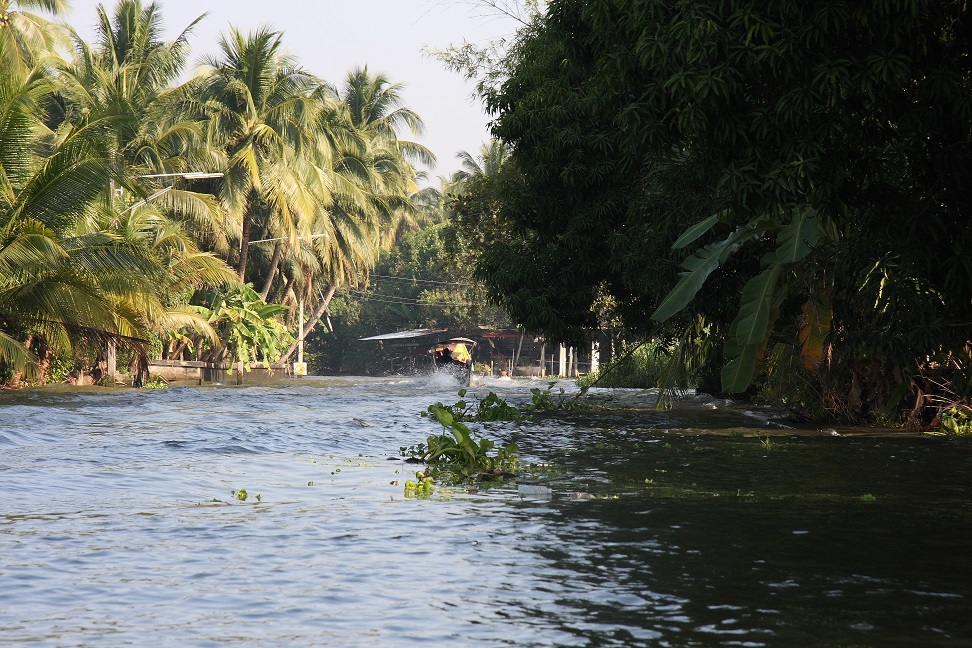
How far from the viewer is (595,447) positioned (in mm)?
11328

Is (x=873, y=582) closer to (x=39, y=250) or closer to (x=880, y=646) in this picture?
(x=880, y=646)

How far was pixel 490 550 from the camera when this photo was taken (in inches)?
207

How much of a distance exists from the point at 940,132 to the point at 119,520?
5.62m

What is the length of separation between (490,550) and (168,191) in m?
27.6

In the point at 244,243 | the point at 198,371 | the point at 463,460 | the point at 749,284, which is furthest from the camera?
the point at 244,243

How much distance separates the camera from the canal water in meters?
3.79

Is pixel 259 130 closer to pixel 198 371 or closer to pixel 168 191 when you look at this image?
pixel 168 191

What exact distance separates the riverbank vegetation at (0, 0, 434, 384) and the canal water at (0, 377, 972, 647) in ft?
26.2

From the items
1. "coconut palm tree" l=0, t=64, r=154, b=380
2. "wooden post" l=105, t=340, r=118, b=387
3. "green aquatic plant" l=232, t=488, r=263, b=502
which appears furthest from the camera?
"wooden post" l=105, t=340, r=118, b=387

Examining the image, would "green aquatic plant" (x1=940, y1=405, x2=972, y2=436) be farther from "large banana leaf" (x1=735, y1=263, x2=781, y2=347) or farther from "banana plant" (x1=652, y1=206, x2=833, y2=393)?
"large banana leaf" (x1=735, y1=263, x2=781, y2=347)

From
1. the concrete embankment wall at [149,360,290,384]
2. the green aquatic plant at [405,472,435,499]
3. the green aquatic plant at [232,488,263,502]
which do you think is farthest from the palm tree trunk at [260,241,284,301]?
the green aquatic plant at [405,472,435,499]

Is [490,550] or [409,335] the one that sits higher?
[409,335]

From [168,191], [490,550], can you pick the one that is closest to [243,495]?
[490,550]

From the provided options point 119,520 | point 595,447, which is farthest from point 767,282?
point 119,520
